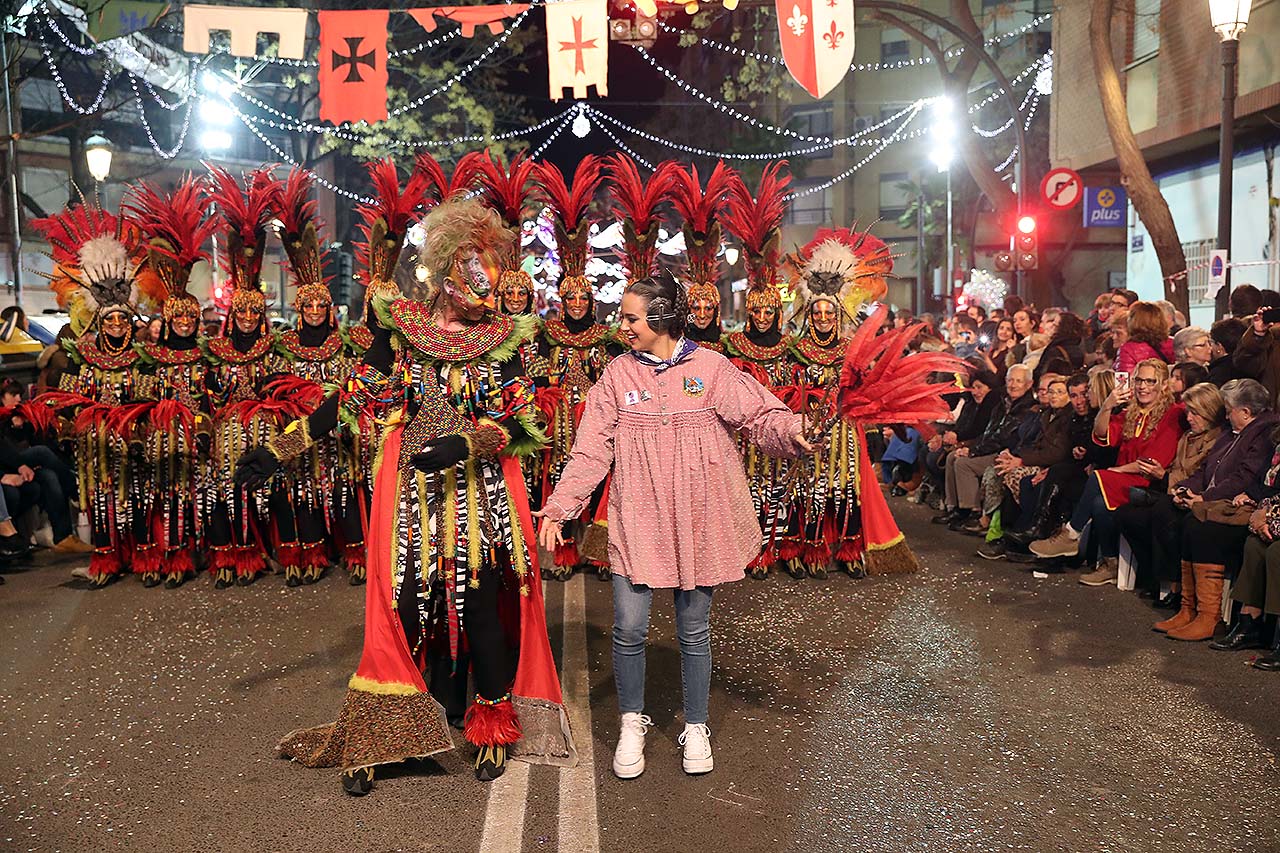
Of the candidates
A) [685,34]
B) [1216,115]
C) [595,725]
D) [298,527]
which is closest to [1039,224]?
[1216,115]

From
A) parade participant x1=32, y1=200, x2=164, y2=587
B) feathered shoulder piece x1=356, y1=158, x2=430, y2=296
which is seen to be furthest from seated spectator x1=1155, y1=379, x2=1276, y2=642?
parade participant x1=32, y1=200, x2=164, y2=587

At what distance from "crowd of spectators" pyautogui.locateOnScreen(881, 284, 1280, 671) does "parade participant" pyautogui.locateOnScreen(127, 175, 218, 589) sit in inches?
204

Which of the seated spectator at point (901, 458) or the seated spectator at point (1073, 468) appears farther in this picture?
the seated spectator at point (901, 458)

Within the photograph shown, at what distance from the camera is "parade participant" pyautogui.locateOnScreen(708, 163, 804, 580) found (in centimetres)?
872


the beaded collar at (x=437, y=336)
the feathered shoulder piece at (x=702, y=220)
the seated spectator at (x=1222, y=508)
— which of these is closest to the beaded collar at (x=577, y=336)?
the feathered shoulder piece at (x=702, y=220)

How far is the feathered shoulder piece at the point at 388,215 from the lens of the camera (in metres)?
8.48

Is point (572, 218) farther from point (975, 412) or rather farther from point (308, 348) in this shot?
point (975, 412)

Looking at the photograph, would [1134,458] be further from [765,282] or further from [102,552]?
[102,552]

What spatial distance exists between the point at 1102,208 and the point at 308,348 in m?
16.0

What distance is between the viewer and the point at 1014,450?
9.91 meters

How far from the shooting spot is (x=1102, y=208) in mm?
20641

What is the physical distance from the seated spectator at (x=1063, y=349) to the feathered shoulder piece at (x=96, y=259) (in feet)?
24.0

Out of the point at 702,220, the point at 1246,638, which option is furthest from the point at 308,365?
the point at 1246,638

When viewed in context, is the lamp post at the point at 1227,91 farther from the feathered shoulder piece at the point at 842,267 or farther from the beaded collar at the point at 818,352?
the beaded collar at the point at 818,352
